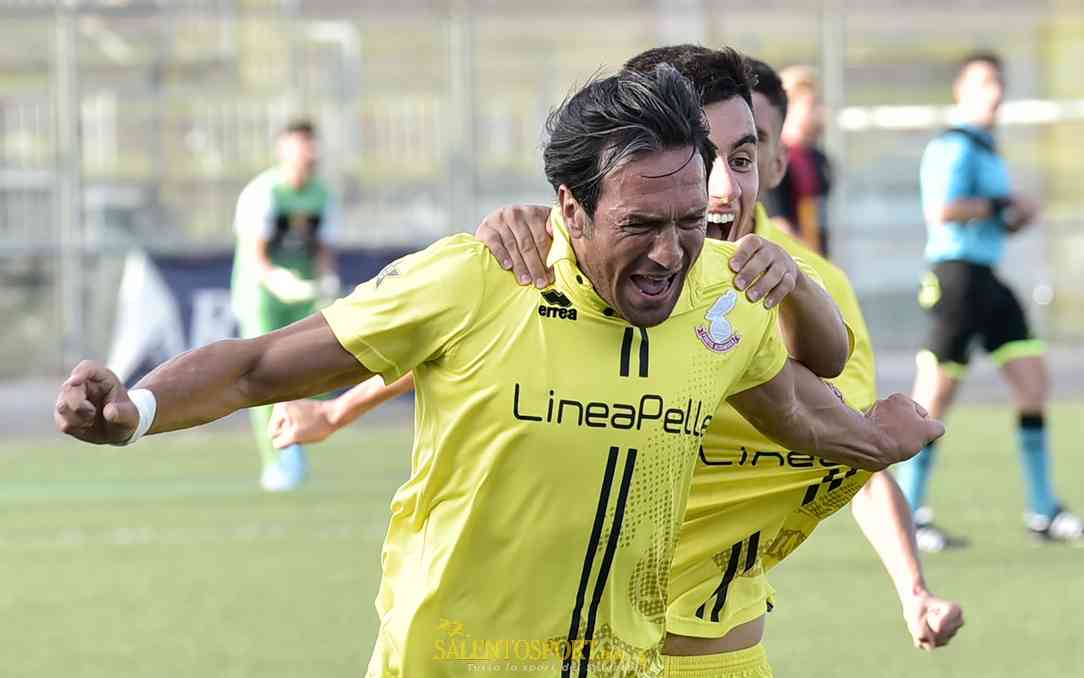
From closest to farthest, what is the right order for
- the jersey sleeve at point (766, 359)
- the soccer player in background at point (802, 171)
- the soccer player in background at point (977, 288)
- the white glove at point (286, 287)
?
the jersey sleeve at point (766, 359) → the soccer player in background at point (977, 288) → the soccer player in background at point (802, 171) → the white glove at point (286, 287)

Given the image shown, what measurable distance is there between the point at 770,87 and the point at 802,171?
6.52 meters

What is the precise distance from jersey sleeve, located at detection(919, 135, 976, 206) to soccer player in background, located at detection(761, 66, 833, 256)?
2.89ft

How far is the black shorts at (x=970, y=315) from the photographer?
9.35 metres

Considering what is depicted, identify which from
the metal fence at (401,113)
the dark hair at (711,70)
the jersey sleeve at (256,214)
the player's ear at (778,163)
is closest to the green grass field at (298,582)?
the jersey sleeve at (256,214)

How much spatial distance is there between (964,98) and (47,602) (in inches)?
204

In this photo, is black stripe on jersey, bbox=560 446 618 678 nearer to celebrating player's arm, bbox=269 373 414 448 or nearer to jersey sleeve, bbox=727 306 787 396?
jersey sleeve, bbox=727 306 787 396

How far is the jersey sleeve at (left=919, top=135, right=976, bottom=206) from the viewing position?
9.48 metres

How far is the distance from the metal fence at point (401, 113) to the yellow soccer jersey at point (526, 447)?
557 inches

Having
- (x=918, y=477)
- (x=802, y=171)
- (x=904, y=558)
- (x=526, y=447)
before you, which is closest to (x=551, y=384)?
(x=526, y=447)

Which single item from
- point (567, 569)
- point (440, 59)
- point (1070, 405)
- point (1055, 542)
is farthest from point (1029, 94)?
point (567, 569)

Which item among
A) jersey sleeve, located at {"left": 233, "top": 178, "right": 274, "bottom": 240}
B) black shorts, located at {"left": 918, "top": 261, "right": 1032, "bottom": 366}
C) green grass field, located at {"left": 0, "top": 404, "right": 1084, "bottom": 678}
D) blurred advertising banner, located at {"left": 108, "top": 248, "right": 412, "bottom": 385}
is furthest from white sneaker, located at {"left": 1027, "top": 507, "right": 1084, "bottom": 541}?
blurred advertising banner, located at {"left": 108, "top": 248, "right": 412, "bottom": 385}

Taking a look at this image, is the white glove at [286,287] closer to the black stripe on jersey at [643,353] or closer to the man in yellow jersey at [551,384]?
the man in yellow jersey at [551,384]

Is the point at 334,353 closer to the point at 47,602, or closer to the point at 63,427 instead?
the point at 63,427

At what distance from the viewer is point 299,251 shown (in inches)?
500
